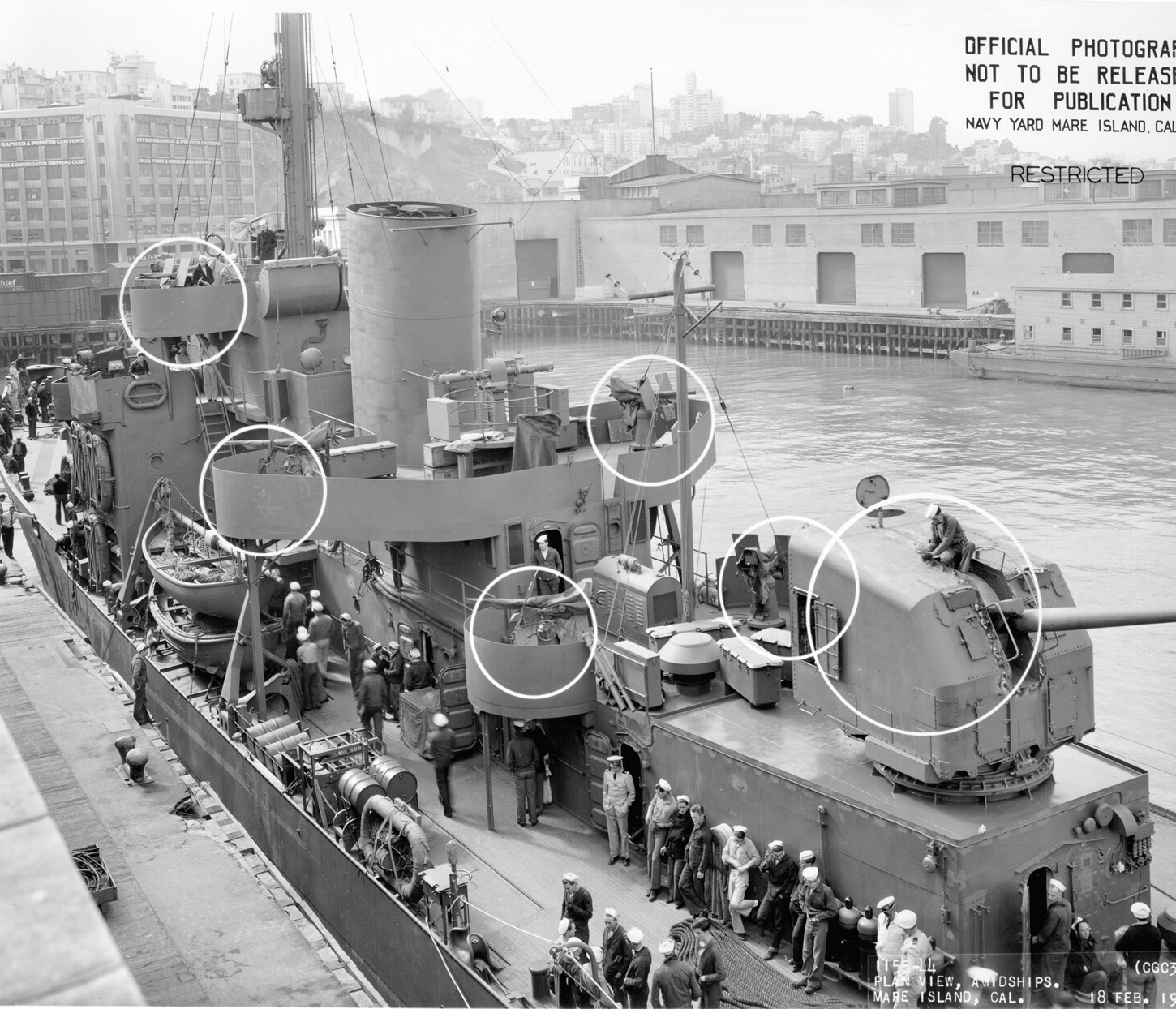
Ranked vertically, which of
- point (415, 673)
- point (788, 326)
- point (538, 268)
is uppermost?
point (538, 268)

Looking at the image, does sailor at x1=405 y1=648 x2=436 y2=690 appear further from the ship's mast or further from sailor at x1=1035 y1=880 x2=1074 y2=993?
the ship's mast

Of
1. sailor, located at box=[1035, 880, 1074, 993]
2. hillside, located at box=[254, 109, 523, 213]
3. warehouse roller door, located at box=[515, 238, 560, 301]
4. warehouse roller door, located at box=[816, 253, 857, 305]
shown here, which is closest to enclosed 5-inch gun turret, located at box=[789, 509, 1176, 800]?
sailor, located at box=[1035, 880, 1074, 993]

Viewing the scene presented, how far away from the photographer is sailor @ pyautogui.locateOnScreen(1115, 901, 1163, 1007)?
622cm

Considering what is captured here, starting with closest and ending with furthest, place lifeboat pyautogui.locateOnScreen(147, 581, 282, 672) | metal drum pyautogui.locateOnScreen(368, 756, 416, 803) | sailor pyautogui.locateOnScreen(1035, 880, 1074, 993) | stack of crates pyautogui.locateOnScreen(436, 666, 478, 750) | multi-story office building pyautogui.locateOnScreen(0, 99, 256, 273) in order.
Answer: sailor pyautogui.locateOnScreen(1035, 880, 1074, 993)
metal drum pyautogui.locateOnScreen(368, 756, 416, 803)
stack of crates pyautogui.locateOnScreen(436, 666, 478, 750)
lifeboat pyautogui.locateOnScreen(147, 581, 282, 672)
multi-story office building pyautogui.locateOnScreen(0, 99, 256, 273)

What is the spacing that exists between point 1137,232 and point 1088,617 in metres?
32.5

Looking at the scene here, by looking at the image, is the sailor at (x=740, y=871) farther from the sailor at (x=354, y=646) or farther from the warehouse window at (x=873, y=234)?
the warehouse window at (x=873, y=234)

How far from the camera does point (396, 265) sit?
10875 millimetres

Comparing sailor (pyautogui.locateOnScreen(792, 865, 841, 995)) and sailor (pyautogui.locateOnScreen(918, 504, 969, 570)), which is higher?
sailor (pyautogui.locateOnScreen(918, 504, 969, 570))

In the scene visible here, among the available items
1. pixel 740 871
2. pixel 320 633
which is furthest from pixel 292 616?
pixel 740 871

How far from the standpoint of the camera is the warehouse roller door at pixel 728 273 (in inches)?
1859

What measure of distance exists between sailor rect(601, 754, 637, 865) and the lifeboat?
13.3ft

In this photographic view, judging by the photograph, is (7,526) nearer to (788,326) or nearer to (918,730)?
(918,730)

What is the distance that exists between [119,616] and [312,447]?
16.2 ft

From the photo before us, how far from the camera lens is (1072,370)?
3244 cm
